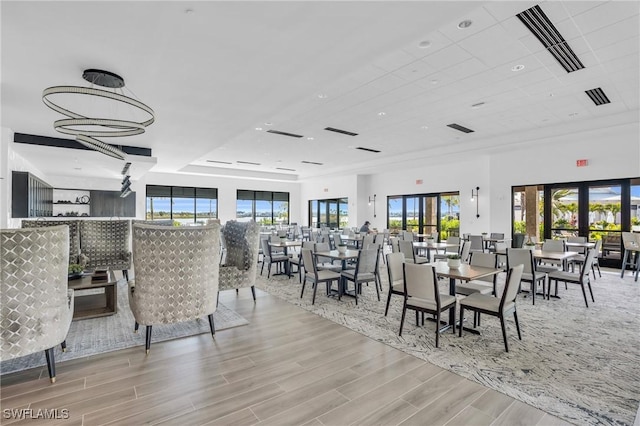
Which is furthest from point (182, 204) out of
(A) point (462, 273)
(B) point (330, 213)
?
(A) point (462, 273)

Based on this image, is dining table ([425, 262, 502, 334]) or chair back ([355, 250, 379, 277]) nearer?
dining table ([425, 262, 502, 334])

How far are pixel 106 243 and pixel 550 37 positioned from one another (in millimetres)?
8558

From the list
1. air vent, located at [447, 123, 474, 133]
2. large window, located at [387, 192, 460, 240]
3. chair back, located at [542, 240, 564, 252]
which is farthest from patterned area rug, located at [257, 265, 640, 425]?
large window, located at [387, 192, 460, 240]

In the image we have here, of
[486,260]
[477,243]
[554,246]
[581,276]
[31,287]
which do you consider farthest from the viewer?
[477,243]

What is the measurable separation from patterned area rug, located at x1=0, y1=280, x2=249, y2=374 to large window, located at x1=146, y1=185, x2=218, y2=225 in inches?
454

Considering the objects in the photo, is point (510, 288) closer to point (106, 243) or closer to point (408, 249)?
point (408, 249)

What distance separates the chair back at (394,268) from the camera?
4355 millimetres

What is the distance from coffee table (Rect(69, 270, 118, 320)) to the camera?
170 inches

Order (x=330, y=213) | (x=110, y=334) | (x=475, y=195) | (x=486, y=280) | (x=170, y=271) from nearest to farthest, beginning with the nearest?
(x=170, y=271)
(x=110, y=334)
(x=486, y=280)
(x=475, y=195)
(x=330, y=213)

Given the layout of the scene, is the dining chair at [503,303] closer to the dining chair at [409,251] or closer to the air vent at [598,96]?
the dining chair at [409,251]

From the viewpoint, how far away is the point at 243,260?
17.8ft

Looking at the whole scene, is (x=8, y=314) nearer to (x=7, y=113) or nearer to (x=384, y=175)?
(x=7, y=113)

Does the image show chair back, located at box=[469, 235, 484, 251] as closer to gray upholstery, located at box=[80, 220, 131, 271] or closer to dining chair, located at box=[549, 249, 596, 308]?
dining chair, located at box=[549, 249, 596, 308]

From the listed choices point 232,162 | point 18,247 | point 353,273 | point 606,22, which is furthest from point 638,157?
point 232,162
